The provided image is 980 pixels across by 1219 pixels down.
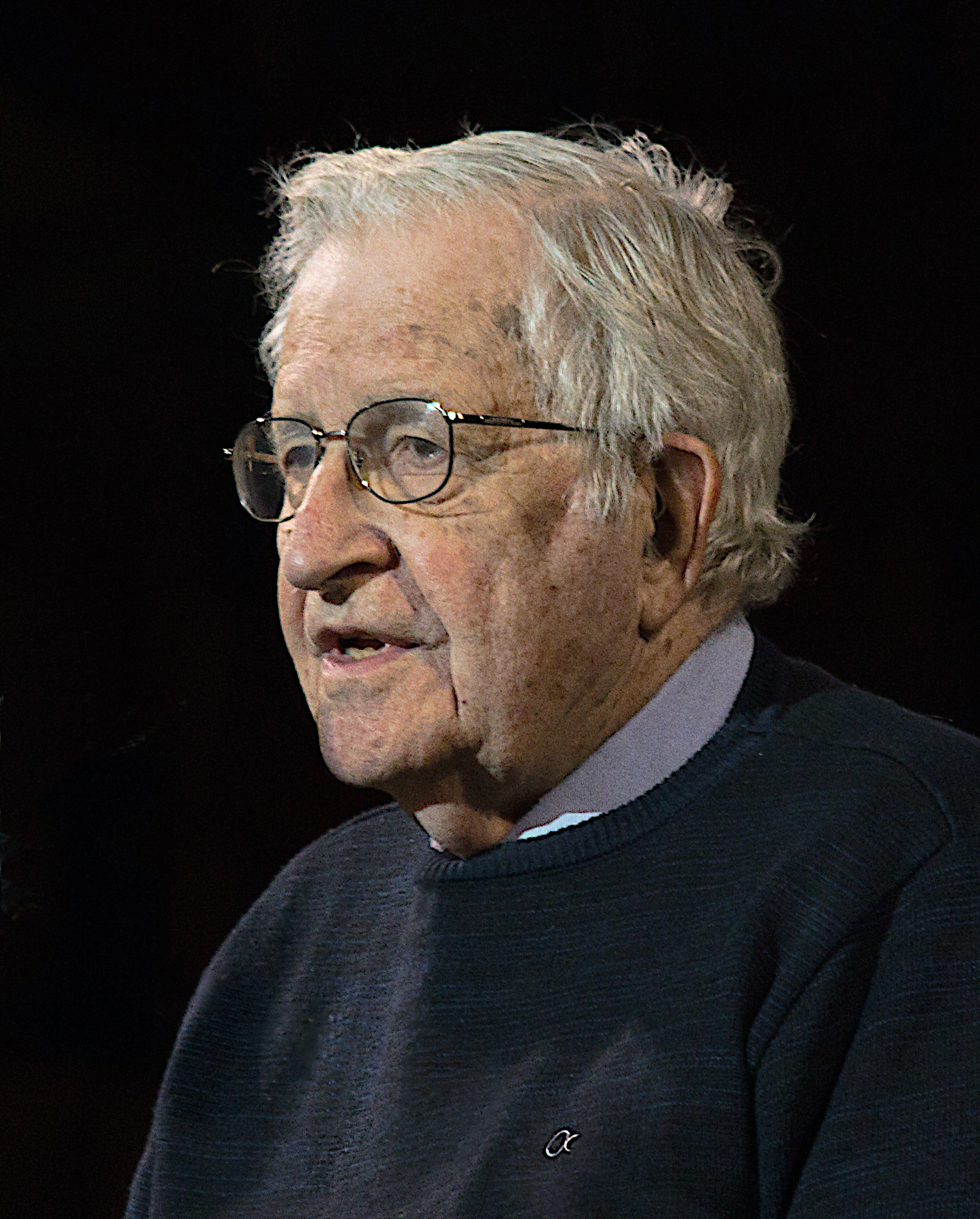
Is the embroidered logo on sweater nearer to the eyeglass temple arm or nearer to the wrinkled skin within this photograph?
the wrinkled skin

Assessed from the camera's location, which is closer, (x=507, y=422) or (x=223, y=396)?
(x=507, y=422)

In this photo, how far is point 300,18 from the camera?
1815mm

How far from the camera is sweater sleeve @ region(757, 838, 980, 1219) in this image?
1.05 metres

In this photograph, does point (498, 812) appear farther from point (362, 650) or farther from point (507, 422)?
point (507, 422)

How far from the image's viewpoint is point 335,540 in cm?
130

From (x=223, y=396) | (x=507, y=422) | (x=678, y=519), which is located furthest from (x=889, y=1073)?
(x=223, y=396)

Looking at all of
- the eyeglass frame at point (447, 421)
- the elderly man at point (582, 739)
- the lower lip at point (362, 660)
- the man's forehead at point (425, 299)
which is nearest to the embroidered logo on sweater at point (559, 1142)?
the elderly man at point (582, 739)

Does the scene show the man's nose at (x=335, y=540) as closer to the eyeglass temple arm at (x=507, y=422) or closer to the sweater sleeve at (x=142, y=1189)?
the eyeglass temple arm at (x=507, y=422)

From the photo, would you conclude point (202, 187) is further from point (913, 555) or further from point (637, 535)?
point (913, 555)

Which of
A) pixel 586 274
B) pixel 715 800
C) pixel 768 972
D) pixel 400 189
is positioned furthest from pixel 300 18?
pixel 768 972

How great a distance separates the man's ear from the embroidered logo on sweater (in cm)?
47

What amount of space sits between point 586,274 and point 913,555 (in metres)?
0.63

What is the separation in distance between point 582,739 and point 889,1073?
0.42 m

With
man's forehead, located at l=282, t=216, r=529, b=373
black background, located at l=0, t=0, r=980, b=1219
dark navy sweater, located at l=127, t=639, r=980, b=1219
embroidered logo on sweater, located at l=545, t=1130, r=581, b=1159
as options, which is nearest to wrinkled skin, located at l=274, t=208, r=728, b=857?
man's forehead, located at l=282, t=216, r=529, b=373
